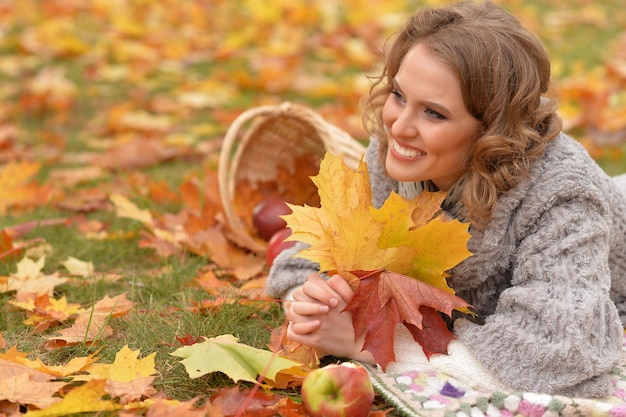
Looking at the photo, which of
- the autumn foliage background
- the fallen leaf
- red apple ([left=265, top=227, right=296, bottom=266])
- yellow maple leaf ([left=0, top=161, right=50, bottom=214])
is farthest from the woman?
yellow maple leaf ([left=0, top=161, right=50, bottom=214])

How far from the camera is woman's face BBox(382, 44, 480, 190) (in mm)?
1825

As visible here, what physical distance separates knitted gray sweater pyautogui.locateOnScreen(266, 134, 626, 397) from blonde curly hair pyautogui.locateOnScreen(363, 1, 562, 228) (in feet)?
0.15

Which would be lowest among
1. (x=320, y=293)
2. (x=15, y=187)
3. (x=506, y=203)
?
(x=15, y=187)

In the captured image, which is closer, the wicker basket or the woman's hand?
the woman's hand

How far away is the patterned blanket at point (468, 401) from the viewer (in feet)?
5.60

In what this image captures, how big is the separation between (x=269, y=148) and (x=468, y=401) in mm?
1606

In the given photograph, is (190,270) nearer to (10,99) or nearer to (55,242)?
(55,242)

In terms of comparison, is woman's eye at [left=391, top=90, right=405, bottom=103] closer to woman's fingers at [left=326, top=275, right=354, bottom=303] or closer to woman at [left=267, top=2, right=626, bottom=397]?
woman at [left=267, top=2, right=626, bottom=397]

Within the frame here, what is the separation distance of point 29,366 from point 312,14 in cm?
479

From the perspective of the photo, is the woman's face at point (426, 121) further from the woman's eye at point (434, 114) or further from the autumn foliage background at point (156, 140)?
the autumn foliage background at point (156, 140)

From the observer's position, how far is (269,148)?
10.1 feet

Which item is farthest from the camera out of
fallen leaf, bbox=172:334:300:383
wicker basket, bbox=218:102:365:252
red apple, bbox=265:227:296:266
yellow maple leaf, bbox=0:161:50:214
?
yellow maple leaf, bbox=0:161:50:214

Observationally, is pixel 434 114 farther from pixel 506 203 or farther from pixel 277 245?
pixel 277 245

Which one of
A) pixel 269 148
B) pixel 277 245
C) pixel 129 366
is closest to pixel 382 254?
pixel 129 366
